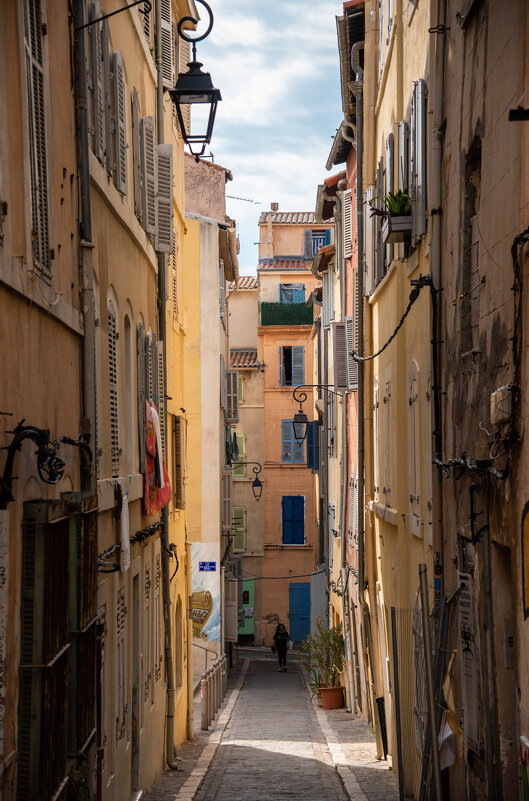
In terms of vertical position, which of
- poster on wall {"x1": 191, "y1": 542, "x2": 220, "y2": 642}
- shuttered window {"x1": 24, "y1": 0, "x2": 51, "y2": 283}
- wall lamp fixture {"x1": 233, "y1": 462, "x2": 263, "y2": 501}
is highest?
shuttered window {"x1": 24, "y1": 0, "x2": 51, "y2": 283}

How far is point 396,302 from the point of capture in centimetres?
1489

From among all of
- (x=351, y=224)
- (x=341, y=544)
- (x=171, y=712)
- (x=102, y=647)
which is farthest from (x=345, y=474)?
(x=102, y=647)

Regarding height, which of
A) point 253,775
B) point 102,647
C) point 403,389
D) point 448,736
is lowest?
point 253,775

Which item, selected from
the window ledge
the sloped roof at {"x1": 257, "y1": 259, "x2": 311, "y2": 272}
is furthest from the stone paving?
the sloped roof at {"x1": 257, "y1": 259, "x2": 311, "y2": 272}

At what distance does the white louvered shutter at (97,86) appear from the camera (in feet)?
32.7

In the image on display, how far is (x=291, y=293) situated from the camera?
48.3 m

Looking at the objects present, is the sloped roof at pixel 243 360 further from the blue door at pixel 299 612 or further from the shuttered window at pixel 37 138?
the shuttered window at pixel 37 138

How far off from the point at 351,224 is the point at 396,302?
954 cm

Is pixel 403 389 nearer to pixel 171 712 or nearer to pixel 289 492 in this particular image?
pixel 171 712

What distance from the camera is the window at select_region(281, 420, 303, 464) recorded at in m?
45.9

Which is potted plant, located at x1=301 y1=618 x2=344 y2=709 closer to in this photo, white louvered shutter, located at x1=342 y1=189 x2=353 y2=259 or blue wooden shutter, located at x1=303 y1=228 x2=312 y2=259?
white louvered shutter, located at x1=342 y1=189 x2=353 y2=259

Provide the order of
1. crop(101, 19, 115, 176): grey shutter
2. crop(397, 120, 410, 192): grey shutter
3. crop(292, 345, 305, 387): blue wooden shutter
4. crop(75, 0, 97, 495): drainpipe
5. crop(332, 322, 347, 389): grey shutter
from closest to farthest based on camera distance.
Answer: crop(75, 0, 97, 495): drainpipe < crop(101, 19, 115, 176): grey shutter < crop(397, 120, 410, 192): grey shutter < crop(332, 322, 347, 389): grey shutter < crop(292, 345, 305, 387): blue wooden shutter

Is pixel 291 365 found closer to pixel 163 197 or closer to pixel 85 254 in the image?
pixel 163 197

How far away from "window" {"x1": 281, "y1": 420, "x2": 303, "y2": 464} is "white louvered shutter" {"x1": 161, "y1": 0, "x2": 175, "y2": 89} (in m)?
Answer: 29.6
